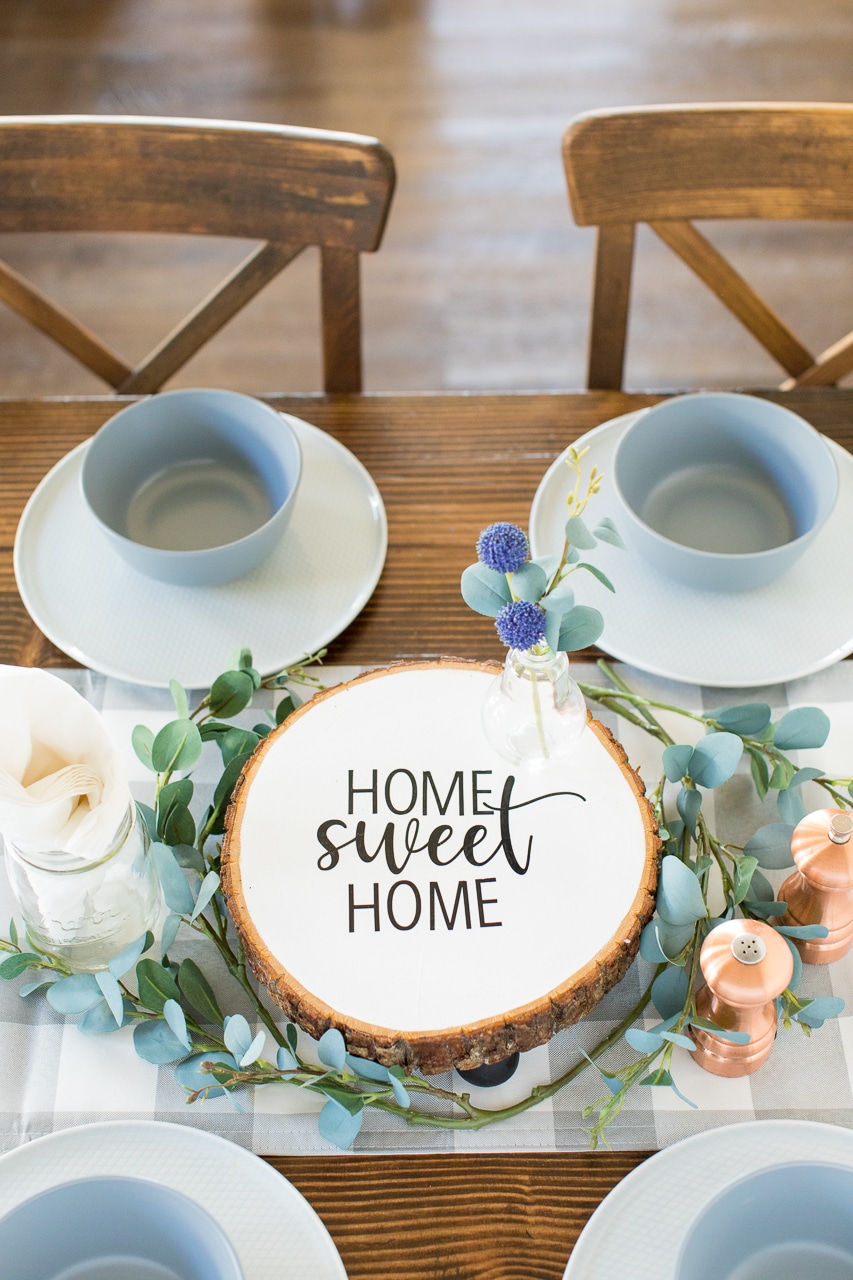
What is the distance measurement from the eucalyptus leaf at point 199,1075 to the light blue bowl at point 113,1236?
10 cm

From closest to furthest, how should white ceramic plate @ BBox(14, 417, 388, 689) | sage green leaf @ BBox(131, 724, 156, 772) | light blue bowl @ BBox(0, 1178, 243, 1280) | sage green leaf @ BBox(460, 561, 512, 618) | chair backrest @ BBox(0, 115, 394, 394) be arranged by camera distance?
light blue bowl @ BBox(0, 1178, 243, 1280), sage green leaf @ BBox(460, 561, 512, 618), sage green leaf @ BBox(131, 724, 156, 772), white ceramic plate @ BBox(14, 417, 388, 689), chair backrest @ BBox(0, 115, 394, 394)

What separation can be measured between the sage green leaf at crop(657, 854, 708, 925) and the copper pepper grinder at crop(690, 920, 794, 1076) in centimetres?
2

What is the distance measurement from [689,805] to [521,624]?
0.22 metres

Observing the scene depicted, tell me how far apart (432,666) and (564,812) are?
0.15 m

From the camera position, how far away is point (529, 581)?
0.67 meters

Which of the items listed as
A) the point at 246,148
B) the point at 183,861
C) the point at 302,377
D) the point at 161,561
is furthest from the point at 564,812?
the point at 302,377

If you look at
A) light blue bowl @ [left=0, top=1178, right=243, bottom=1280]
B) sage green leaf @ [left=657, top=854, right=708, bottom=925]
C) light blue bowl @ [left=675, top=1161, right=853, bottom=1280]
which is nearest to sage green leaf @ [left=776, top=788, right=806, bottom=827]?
sage green leaf @ [left=657, top=854, right=708, bottom=925]

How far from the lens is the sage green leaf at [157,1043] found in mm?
709

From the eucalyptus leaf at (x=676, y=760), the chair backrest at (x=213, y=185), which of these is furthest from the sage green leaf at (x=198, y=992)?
the chair backrest at (x=213, y=185)

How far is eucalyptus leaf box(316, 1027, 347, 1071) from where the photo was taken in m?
0.67

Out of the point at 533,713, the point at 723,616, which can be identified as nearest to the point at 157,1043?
the point at 533,713

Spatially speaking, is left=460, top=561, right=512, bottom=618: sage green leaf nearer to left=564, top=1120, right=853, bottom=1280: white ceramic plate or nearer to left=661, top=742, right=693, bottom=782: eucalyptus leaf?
left=661, top=742, right=693, bottom=782: eucalyptus leaf

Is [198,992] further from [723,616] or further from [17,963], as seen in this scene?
[723,616]

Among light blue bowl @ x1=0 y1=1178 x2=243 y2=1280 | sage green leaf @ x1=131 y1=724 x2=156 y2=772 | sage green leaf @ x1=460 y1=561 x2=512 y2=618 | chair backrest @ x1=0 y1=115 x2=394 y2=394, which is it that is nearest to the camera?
light blue bowl @ x1=0 y1=1178 x2=243 y2=1280
